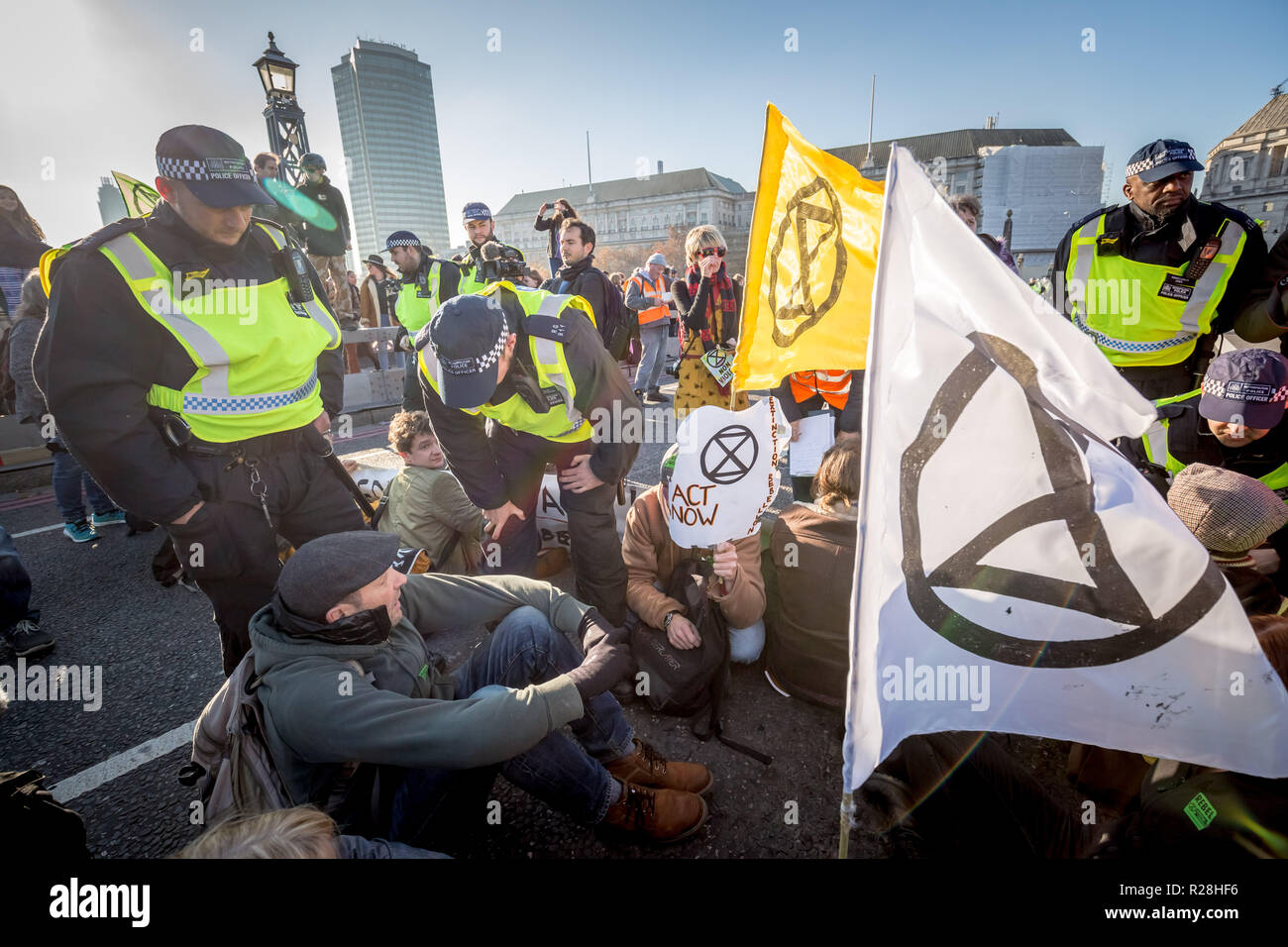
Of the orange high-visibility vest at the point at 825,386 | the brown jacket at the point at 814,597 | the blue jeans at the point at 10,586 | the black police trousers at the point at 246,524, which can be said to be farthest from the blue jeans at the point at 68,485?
the orange high-visibility vest at the point at 825,386

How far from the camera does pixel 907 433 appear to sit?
128 cm

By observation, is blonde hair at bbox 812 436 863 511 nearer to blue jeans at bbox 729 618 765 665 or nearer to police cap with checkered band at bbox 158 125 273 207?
blue jeans at bbox 729 618 765 665

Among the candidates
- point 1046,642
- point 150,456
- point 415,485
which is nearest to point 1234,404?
point 1046,642

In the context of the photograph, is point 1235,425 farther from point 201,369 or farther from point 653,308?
point 653,308

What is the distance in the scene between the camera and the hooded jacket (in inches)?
320

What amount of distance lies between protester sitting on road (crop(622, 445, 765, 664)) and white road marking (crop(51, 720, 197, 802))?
1.83m

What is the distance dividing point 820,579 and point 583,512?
1180 millimetres

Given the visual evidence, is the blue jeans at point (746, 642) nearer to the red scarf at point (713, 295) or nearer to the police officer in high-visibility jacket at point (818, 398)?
the police officer in high-visibility jacket at point (818, 398)

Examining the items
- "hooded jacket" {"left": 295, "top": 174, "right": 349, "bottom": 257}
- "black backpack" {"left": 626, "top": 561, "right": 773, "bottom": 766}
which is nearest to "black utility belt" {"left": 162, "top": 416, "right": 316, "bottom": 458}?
"black backpack" {"left": 626, "top": 561, "right": 773, "bottom": 766}

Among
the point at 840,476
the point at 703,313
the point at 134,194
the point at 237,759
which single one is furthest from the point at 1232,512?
the point at 134,194

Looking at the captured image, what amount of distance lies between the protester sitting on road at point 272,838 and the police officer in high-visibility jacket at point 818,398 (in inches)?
136

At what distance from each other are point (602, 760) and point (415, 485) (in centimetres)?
186
